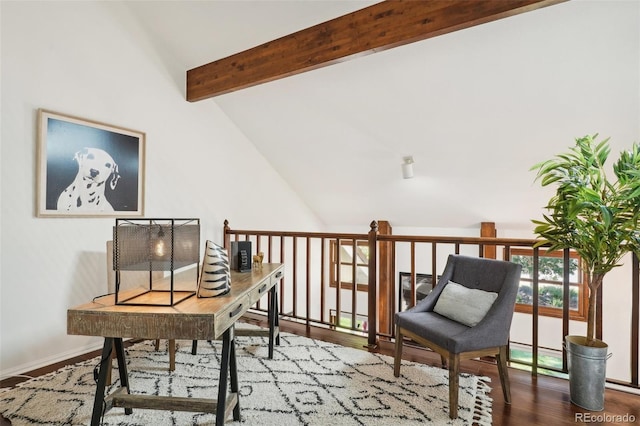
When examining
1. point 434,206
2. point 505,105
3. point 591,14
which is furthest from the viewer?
point 434,206

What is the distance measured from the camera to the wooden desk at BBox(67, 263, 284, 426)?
1432 mm

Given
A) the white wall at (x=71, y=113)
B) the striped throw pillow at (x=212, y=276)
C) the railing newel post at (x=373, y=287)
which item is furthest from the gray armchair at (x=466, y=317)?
the white wall at (x=71, y=113)

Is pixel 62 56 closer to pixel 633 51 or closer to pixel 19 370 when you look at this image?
pixel 19 370

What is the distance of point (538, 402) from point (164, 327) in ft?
7.11

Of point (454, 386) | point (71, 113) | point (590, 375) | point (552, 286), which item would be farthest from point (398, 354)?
point (552, 286)

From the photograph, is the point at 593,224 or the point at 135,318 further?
the point at 593,224

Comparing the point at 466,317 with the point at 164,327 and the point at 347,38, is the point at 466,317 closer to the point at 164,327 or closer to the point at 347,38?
the point at 164,327

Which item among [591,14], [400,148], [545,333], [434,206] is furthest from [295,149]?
[545,333]

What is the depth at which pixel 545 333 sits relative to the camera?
543cm

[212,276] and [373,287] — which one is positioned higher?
[212,276]

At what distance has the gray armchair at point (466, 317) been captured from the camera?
74.7 inches

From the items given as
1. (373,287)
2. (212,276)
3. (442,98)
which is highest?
(442,98)

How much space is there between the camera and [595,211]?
1.91 m

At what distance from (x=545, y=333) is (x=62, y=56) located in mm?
6948
